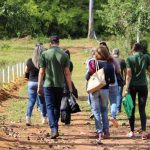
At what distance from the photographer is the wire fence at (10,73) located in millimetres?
26688

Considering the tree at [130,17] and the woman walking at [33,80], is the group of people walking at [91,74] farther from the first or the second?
the tree at [130,17]

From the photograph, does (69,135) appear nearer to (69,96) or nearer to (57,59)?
(69,96)

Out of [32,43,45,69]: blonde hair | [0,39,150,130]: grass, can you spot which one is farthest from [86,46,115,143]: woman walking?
[0,39,150,130]: grass

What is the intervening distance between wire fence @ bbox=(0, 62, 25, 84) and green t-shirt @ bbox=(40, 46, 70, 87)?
15.3m

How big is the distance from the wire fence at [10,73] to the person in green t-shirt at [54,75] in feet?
50.2

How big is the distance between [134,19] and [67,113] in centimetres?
1339

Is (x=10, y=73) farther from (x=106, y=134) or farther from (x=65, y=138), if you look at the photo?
(x=106, y=134)

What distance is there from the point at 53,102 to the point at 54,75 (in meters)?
0.52

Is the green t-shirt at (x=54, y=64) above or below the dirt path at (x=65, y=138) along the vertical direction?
above

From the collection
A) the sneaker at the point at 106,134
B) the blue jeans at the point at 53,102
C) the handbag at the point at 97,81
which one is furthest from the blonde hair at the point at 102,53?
the sneaker at the point at 106,134

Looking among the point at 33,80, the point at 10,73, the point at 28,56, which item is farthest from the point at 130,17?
the point at 28,56

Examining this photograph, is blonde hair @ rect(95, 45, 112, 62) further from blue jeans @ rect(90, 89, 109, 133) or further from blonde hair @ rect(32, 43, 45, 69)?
blonde hair @ rect(32, 43, 45, 69)

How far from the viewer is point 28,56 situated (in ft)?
142

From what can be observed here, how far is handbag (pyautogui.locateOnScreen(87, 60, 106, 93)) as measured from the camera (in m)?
10.6
